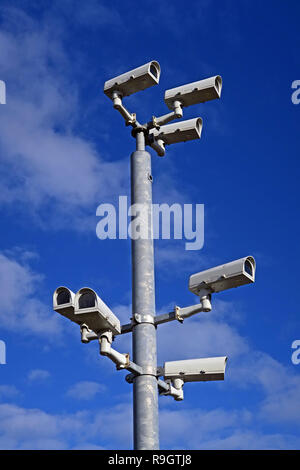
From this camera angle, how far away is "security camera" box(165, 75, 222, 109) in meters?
13.4

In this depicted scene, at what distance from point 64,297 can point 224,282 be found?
216 cm

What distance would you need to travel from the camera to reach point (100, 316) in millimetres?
11180

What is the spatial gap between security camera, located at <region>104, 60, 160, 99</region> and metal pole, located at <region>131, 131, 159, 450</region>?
43.1 inches

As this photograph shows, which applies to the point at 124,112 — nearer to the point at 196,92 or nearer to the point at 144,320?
the point at 196,92

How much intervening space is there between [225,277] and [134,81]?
3765mm

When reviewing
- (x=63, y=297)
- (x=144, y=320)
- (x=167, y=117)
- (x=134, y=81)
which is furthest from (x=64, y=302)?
A: (x=134, y=81)

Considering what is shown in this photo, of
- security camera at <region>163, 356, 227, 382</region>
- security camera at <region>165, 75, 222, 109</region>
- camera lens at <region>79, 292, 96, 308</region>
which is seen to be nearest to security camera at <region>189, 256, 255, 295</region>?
security camera at <region>163, 356, 227, 382</region>

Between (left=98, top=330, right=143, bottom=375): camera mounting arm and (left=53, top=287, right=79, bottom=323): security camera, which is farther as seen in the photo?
(left=53, top=287, right=79, bottom=323): security camera

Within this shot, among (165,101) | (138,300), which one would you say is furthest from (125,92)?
(138,300)

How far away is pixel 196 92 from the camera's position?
13492mm

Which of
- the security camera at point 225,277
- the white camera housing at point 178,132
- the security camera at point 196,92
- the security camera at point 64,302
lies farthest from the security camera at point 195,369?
the security camera at point 196,92

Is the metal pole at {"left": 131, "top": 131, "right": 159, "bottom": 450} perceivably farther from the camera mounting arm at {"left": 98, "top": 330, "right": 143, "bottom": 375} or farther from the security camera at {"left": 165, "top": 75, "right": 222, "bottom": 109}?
the security camera at {"left": 165, "top": 75, "right": 222, "bottom": 109}

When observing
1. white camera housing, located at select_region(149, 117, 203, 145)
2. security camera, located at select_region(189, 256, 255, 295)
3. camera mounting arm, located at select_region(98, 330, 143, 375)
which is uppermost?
white camera housing, located at select_region(149, 117, 203, 145)

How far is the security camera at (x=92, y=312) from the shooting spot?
11117 mm
